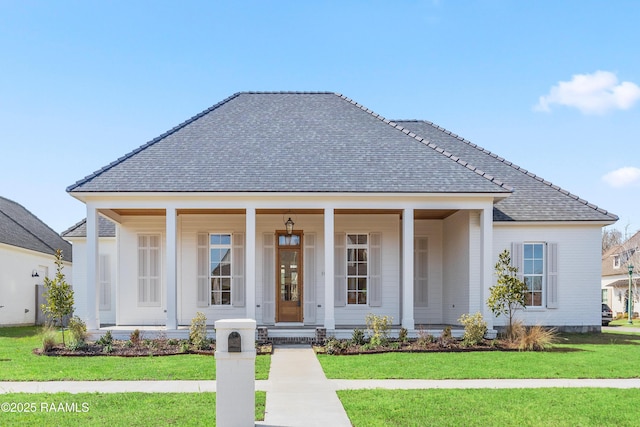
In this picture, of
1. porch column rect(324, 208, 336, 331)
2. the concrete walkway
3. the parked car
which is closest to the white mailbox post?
the concrete walkway

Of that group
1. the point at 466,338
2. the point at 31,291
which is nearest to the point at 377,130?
the point at 466,338

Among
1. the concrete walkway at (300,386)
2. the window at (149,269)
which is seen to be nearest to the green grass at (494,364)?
the concrete walkway at (300,386)

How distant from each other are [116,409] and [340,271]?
10.9 m

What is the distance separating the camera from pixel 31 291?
27094mm

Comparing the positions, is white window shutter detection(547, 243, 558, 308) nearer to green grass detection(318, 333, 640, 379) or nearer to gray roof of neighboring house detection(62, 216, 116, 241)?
green grass detection(318, 333, 640, 379)

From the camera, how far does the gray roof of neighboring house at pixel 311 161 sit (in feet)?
52.6

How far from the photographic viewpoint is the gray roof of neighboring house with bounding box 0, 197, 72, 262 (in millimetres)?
26188

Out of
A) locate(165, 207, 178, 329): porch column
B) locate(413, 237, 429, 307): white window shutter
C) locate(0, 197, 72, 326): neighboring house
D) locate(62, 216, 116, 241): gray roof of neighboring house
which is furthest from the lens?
locate(0, 197, 72, 326): neighboring house

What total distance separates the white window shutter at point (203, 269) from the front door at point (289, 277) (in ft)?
7.17

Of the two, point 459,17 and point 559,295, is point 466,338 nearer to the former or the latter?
point 559,295

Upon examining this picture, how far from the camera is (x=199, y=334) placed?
14555 millimetres

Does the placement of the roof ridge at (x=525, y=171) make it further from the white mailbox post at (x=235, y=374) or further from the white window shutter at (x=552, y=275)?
the white mailbox post at (x=235, y=374)

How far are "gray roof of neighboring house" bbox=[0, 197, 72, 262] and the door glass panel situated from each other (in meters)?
13.1

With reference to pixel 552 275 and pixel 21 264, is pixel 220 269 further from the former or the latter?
pixel 21 264
